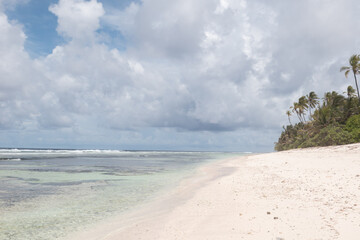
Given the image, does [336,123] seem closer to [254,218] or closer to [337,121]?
[337,121]

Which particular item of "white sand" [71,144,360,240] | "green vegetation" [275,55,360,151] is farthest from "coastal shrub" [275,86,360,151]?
"white sand" [71,144,360,240]

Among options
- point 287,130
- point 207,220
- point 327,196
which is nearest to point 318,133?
point 287,130

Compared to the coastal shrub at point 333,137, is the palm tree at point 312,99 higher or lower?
higher

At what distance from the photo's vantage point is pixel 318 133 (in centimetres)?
4800

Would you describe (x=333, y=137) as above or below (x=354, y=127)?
below

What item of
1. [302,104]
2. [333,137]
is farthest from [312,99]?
[333,137]

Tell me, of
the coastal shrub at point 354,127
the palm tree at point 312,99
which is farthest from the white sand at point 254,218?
the palm tree at point 312,99

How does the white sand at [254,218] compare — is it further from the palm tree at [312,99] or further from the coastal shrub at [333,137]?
the palm tree at [312,99]

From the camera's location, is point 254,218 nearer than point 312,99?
Yes

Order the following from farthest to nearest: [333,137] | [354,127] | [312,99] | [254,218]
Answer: [312,99] < [333,137] < [354,127] < [254,218]

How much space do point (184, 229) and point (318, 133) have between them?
4901 centimetres

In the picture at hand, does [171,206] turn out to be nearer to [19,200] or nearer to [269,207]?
[269,207]

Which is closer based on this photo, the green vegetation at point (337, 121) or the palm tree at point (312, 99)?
the green vegetation at point (337, 121)

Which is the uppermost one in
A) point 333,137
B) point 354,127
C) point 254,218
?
point 354,127
